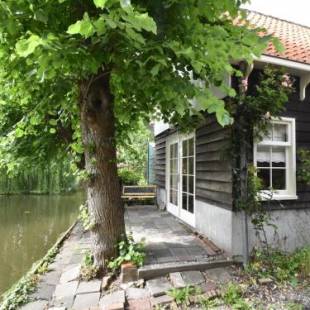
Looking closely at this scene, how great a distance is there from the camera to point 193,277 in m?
3.79

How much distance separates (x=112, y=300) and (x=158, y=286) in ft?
1.86

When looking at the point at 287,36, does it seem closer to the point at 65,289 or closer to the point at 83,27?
the point at 83,27

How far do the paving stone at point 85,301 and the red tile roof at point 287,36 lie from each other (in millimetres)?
3374

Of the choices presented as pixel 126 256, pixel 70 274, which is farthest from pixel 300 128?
pixel 70 274

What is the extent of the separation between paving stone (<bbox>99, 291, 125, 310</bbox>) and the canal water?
9.31ft

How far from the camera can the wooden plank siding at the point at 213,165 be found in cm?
448

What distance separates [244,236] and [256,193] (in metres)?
0.63

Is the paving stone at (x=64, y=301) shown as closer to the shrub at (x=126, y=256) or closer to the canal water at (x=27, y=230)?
the shrub at (x=126, y=256)

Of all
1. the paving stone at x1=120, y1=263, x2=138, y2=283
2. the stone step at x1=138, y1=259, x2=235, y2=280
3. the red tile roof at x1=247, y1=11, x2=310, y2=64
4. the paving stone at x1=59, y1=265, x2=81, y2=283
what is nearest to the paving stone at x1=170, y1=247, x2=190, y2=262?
the stone step at x1=138, y1=259, x2=235, y2=280

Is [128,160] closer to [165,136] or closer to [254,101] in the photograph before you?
[165,136]

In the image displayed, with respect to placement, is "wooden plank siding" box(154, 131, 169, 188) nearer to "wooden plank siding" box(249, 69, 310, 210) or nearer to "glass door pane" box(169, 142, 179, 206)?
"glass door pane" box(169, 142, 179, 206)

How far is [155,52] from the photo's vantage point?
2.80m

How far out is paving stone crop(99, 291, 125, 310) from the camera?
3239 mm

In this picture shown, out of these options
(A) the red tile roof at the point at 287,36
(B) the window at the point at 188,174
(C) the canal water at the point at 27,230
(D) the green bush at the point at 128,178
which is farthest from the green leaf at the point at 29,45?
(D) the green bush at the point at 128,178
